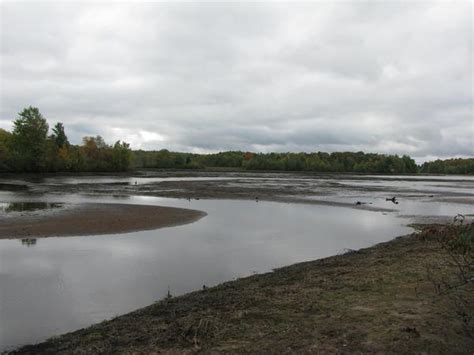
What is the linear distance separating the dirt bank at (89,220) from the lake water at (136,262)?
142 cm

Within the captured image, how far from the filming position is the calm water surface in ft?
30.7

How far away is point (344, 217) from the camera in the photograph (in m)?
28.5

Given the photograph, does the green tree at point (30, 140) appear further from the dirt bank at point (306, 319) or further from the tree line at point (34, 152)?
the dirt bank at point (306, 319)

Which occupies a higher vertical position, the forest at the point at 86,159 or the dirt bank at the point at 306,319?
the forest at the point at 86,159

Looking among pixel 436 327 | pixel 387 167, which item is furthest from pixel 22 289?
pixel 387 167

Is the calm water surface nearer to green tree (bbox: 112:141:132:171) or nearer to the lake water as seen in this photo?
the lake water

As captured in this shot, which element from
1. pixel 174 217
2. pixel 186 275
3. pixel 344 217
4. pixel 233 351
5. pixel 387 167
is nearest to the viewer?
pixel 233 351

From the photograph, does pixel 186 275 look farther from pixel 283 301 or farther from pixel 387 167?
pixel 387 167

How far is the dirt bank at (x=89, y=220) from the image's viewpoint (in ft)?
66.2

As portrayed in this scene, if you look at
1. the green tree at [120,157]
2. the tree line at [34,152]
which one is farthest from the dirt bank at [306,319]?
the green tree at [120,157]

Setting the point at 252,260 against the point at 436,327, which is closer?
the point at 436,327

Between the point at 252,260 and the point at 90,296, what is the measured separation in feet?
20.2

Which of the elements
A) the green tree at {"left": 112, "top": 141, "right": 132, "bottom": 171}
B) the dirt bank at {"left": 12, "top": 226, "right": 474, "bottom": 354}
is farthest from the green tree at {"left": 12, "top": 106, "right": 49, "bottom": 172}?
the dirt bank at {"left": 12, "top": 226, "right": 474, "bottom": 354}

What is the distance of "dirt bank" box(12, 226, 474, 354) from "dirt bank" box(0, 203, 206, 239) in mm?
12204
